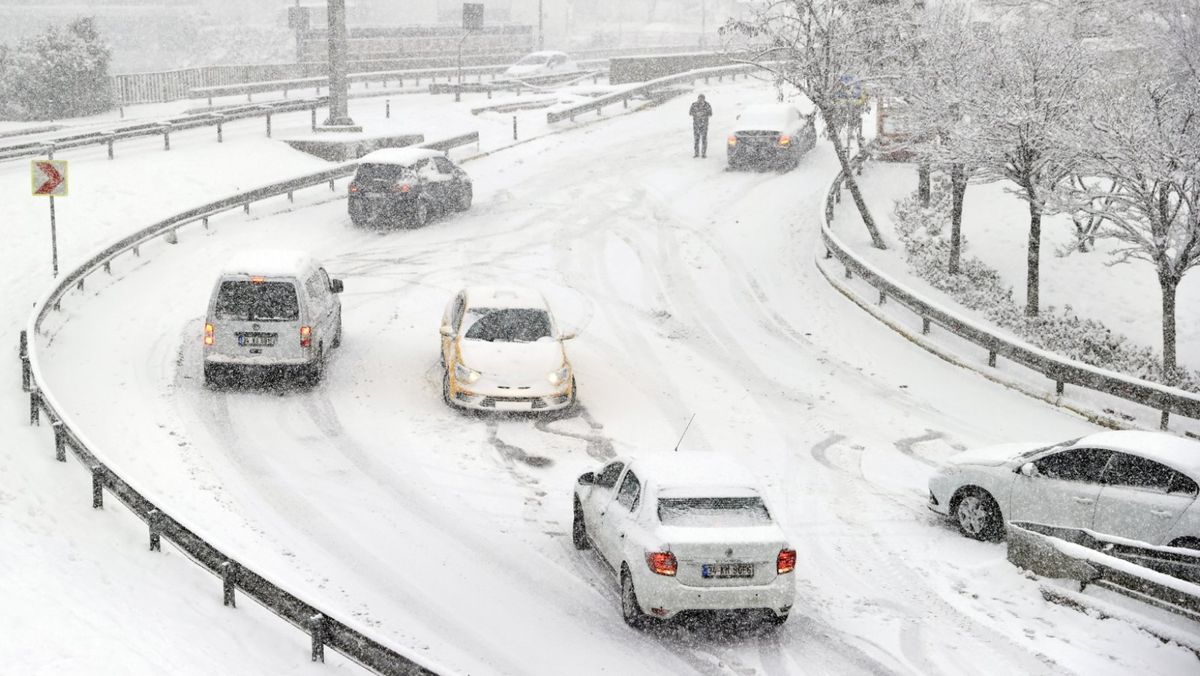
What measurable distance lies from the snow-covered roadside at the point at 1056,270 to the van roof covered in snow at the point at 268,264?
1296 centimetres

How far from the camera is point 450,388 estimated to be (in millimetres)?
16906

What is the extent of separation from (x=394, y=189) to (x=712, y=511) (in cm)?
1831

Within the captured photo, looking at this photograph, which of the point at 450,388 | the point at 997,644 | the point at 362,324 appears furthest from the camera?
the point at 362,324

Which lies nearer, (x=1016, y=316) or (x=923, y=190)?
(x=1016, y=316)

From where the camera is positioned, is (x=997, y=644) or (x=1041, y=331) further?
(x=1041, y=331)

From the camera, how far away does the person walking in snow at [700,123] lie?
117 feet

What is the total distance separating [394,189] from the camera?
27.4 meters

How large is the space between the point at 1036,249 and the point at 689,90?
2869 cm

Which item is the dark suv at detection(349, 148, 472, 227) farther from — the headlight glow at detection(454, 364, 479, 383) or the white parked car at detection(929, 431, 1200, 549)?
the white parked car at detection(929, 431, 1200, 549)

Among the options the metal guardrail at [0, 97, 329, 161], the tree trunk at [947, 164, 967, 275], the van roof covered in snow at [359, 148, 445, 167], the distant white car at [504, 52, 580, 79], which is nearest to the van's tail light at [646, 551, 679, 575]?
the tree trunk at [947, 164, 967, 275]

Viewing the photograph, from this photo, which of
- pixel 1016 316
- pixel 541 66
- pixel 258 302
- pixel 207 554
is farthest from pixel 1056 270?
pixel 541 66

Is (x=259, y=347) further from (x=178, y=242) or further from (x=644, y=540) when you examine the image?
(x=178, y=242)

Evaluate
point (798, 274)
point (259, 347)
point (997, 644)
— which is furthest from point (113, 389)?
point (798, 274)

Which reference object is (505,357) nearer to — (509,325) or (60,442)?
(509,325)
